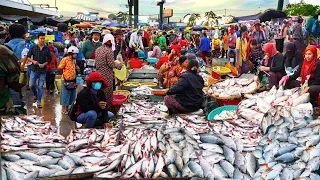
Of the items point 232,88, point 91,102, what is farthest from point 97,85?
point 232,88

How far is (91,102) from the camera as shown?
17.3 ft

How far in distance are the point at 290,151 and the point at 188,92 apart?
2674mm

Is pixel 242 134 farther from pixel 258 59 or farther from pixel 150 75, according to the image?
pixel 258 59

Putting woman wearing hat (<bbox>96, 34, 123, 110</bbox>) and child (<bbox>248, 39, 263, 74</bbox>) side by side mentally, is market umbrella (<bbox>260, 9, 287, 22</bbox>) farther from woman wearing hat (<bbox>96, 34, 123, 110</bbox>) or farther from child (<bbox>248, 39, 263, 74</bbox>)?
woman wearing hat (<bbox>96, 34, 123, 110</bbox>)

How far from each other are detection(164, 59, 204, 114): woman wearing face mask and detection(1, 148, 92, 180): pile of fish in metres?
2.75

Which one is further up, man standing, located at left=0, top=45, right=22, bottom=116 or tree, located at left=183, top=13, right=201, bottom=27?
tree, located at left=183, top=13, right=201, bottom=27

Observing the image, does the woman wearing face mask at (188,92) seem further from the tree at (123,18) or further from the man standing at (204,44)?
the tree at (123,18)

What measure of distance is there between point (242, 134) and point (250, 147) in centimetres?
49

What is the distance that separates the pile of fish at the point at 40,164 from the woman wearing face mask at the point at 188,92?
2.75m

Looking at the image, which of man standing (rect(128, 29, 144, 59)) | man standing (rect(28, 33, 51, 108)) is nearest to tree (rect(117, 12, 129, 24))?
man standing (rect(128, 29, 144, 59))

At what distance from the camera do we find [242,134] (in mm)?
4461

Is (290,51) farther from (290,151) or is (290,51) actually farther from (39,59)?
(39,59)

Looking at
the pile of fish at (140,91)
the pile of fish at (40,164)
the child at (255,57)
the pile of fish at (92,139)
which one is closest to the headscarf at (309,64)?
the pile of fish at (140,91)

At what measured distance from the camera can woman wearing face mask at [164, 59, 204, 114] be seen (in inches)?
231
